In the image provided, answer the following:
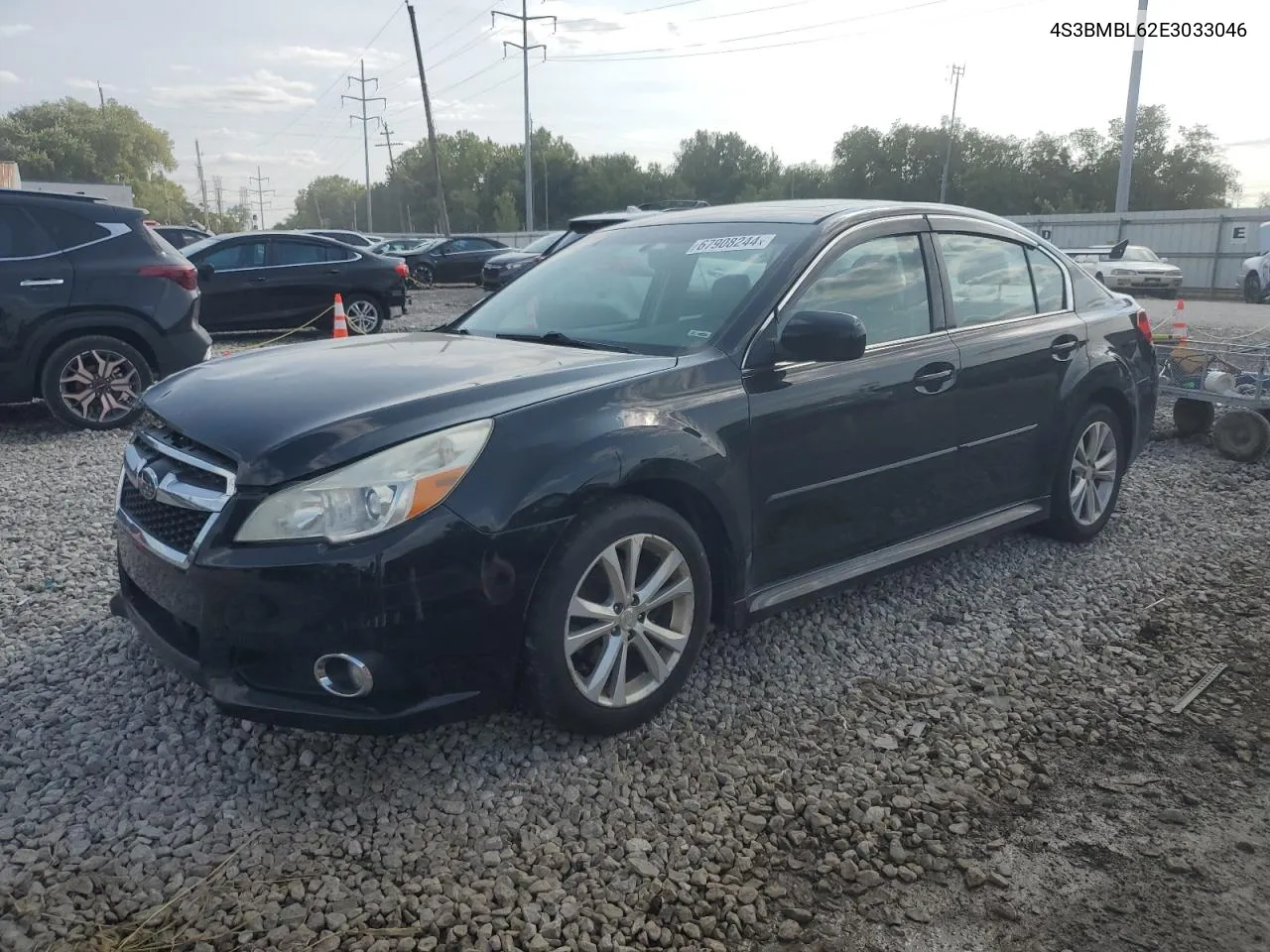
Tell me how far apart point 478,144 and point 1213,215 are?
91399 millimetres

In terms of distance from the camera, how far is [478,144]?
363ft

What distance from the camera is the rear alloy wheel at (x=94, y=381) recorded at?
7828 millimetres

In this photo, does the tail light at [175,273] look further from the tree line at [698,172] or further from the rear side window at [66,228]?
the tree line at [698,172]

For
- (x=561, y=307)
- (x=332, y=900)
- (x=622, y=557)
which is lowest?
(x=332, y=900)

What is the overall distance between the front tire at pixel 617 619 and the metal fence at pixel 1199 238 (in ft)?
97.3

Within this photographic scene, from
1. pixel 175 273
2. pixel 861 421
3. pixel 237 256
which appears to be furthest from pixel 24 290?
pixel 237 256

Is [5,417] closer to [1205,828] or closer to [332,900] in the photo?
[332,900]

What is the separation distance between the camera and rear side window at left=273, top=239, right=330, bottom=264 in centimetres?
1445

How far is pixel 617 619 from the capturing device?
3271 millimetres

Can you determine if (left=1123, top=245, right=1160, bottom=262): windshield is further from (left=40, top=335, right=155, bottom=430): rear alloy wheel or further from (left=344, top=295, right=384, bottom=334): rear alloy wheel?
(left=40, top=335, right=155, bottom=430): rear alloy wheel

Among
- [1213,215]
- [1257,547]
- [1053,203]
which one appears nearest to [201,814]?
[1257,547]

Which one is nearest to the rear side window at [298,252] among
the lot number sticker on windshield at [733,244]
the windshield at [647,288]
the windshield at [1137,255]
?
the windshield at [647,288]

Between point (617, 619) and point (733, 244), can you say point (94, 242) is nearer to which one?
point (733, 244)

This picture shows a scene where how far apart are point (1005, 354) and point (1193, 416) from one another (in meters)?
4.54
